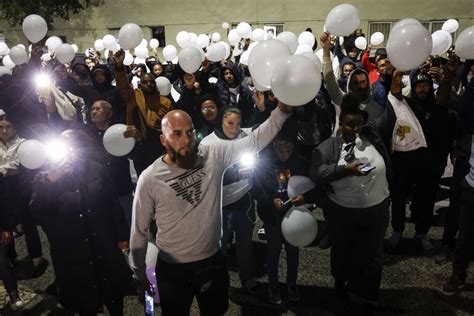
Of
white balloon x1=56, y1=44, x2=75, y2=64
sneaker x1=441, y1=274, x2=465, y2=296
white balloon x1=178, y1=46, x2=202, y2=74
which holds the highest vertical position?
white balloon x1=56, y1=44, x2=75, y2=64

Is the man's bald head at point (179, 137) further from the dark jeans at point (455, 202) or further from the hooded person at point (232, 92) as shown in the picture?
the dark jeans at point (455, 202)

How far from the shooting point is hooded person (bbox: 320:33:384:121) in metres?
3.69

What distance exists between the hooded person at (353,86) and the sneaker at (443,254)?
1.53 metres

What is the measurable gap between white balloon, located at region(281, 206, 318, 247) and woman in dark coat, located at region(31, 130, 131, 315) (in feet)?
4.07

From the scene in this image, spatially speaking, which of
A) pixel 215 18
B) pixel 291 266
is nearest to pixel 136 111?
pixel 291 266

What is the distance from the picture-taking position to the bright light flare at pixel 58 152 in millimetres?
2582

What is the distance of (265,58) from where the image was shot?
3.00 metres

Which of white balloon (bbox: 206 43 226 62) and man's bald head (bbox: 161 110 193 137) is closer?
man's bald head (bbox: 161 110 193 137)

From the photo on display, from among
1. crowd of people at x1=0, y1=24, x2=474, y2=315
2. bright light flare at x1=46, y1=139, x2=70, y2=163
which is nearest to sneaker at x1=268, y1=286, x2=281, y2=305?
crowd of people at x1=0, y1=24, x2=474, y2=315

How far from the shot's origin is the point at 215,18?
62.0 feet

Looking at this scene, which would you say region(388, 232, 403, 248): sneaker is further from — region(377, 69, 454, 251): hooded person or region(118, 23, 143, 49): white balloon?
region(118, 23, 143, 49): white balloon

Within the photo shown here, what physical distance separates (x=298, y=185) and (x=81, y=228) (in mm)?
1604

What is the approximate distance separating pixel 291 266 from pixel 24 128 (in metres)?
3.42

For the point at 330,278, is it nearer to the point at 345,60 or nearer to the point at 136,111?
Result: the point at 136,111
